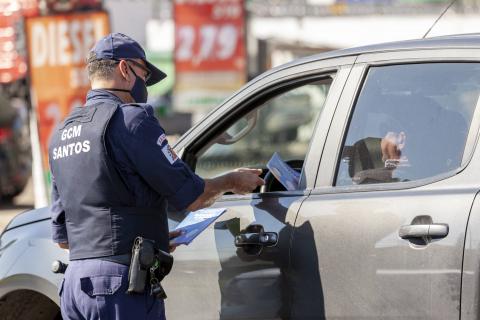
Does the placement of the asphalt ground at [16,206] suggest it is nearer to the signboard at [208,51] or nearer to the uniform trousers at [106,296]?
the signboard at [208,51]

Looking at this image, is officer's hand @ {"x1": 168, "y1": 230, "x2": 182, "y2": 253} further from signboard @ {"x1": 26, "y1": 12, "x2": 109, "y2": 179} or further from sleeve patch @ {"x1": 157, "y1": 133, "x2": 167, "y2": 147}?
signboard @ {"x1": 26, "y1": 12, "x2": 109, "y2": 179}

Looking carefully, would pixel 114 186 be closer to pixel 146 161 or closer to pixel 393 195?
pixel 146 161

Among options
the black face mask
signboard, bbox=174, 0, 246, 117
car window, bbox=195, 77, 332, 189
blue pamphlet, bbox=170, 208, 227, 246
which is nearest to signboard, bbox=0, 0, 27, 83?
signboard, bbox=174, 0, 246, 117

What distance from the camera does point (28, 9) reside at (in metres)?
14.9

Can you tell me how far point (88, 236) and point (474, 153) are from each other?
1.40 metres

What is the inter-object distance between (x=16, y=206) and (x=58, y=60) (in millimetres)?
4189

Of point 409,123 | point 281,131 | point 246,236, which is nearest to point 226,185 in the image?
point 246,236

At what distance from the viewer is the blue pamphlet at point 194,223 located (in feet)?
13.2

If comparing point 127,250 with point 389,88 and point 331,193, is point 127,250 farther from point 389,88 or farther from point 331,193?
point 389,88

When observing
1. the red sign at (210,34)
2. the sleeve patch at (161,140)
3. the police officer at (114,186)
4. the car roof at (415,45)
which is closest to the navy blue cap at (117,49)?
the police officer at (114,186)

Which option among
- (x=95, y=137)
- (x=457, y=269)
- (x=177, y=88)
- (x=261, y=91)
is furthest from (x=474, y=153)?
(x=177, y=88)

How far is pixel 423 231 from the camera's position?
11.3 ft

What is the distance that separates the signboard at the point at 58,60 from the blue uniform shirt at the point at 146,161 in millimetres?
9812

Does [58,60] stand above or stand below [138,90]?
below
